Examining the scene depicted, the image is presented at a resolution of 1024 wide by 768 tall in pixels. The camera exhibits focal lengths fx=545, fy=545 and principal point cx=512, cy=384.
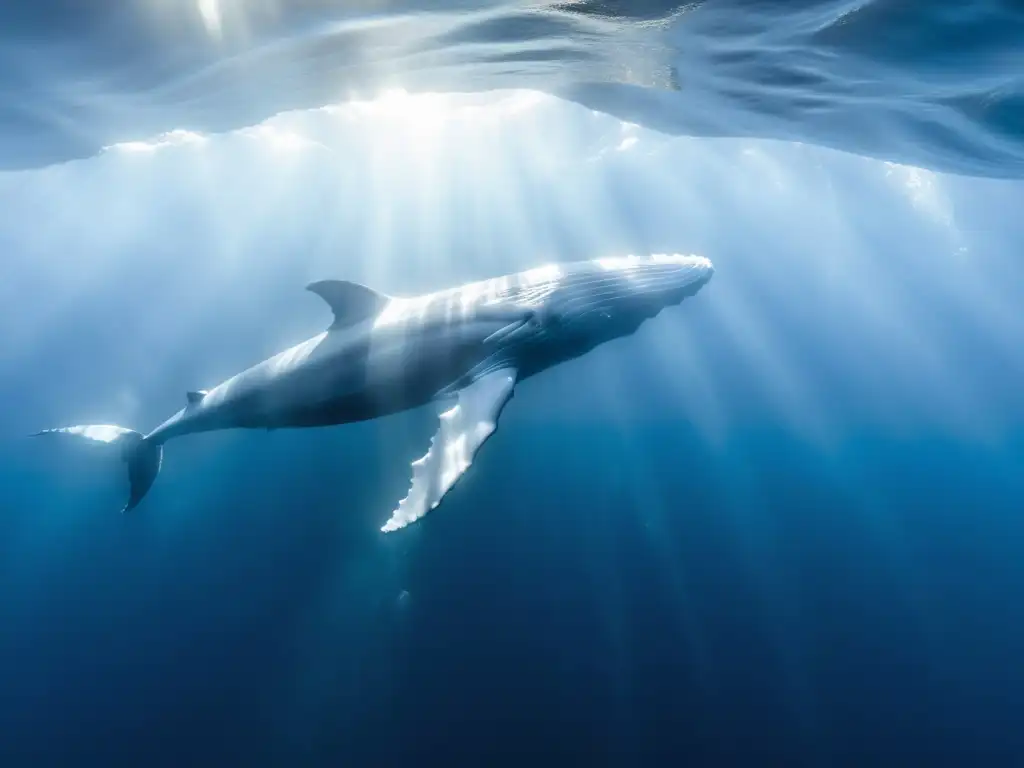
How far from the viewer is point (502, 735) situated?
40.7 ft

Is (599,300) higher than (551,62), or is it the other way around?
(551,62)

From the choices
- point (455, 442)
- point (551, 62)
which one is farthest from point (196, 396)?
point (551, 62)

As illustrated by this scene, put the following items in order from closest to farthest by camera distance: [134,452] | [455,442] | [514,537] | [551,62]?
[455,442] → [134,452] → [551,62] → [514,537]

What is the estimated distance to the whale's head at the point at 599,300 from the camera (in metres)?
7.43

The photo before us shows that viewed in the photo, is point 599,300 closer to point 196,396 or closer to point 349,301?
point 349,301

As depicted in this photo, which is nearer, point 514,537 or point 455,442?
point 455,442

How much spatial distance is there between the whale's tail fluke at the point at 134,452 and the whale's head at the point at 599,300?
7.43 m

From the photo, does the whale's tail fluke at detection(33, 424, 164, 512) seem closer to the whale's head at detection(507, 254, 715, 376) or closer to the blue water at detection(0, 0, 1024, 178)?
the blue water at detection(0, 0, 1024, 178)

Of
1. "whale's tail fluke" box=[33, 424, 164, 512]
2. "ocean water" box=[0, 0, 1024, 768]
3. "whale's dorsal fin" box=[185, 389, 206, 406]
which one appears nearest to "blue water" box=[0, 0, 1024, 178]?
"ocean water" box=[0, 0, 1024, 768]

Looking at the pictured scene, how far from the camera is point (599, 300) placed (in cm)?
755

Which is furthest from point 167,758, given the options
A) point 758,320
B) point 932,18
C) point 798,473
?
point 758,320

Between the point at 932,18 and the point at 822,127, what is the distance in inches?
338

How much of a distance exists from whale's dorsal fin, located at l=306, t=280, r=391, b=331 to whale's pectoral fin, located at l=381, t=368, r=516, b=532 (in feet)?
5.82

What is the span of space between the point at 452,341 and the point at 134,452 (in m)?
6.85
